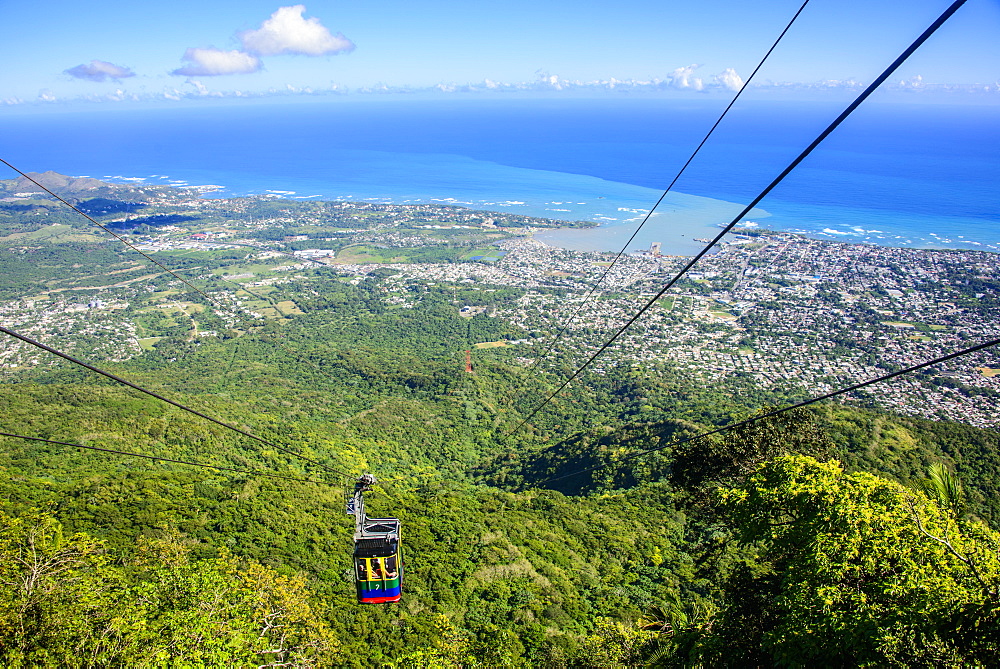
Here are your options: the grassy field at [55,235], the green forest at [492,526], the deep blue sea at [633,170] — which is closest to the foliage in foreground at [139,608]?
the green forest at [492,526]

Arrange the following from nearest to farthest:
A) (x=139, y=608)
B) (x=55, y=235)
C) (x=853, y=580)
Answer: (x=853, y=580), (x=139, y=608), (x=55, y=235)

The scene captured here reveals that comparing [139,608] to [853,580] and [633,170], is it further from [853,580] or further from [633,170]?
[633,170]

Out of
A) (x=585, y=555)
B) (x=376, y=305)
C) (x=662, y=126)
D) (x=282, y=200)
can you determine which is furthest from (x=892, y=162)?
(x=585, y=555)

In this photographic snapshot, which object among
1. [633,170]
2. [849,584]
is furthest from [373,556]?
[633,170]

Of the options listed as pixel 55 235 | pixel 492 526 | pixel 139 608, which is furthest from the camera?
pixel 55 235

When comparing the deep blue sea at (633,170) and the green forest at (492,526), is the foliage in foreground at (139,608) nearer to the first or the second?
the green forest at (492,526)

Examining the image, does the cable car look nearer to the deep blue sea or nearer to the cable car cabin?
the cable car cabin

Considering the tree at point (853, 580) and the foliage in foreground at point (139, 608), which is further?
the foliage in foreground at point (139, 608)

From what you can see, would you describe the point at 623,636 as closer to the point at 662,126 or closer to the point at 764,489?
the point at 764,489
